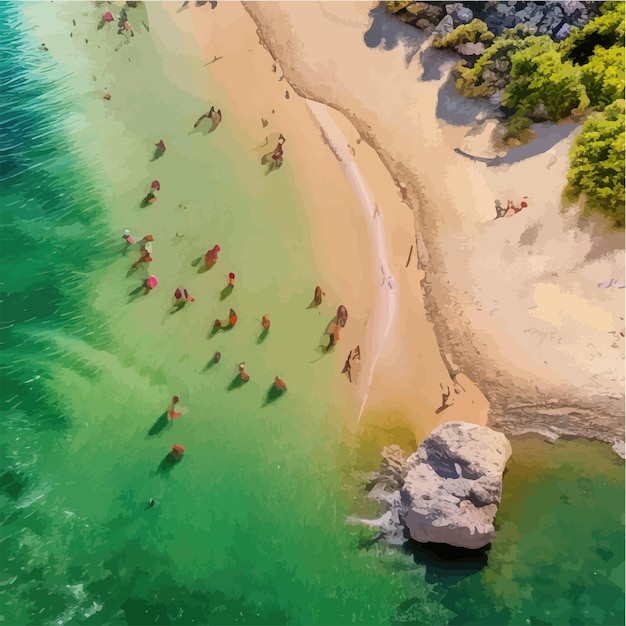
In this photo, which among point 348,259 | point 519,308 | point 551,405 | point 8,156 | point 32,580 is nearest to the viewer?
point 32,580

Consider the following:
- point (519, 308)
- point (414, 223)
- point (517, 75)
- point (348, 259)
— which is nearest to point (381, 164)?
point (414, 223)

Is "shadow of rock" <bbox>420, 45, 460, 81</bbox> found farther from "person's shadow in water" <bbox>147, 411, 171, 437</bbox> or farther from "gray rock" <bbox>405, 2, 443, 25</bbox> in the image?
"person's shadow in water" <bbox>147, 411, 171, 437</bbox>

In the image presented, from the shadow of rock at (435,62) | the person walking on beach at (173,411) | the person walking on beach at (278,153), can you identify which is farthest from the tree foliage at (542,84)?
the person walking on beach at (173,411)

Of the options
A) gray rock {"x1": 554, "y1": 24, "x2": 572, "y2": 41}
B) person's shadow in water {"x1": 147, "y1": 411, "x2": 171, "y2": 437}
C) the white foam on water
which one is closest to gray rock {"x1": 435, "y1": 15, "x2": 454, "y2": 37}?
gray rock {"x1": 554, "y1": 24, "x2": 572, "y2": 41}

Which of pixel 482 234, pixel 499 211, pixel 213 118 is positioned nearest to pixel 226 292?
pixel 213 118

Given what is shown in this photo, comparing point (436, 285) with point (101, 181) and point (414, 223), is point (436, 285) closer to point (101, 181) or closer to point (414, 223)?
Result: point (414, 223)

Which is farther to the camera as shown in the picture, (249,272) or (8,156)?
(8,156)
